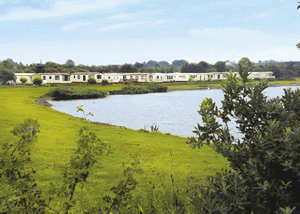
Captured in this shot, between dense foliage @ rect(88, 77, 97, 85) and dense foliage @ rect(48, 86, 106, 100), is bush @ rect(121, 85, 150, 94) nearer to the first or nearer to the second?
dense foliage @ rect(48, 86, 106, 100)

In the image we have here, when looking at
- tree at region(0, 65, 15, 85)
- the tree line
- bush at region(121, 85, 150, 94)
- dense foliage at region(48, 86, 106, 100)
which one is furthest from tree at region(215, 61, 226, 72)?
tree at region(0, 65, 15, 85)

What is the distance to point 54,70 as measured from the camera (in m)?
107

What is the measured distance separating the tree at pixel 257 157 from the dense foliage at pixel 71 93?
6900 centimetres

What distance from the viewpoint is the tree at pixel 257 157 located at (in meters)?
3.53

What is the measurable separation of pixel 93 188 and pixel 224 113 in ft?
19.3

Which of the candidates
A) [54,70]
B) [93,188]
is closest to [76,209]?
[93,188]

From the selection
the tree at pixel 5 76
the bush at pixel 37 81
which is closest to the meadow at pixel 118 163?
the bush at pixel 37 81

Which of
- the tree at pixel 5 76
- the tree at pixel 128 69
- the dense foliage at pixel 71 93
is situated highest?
the tree at pixel 128 69

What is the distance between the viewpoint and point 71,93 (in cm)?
7144

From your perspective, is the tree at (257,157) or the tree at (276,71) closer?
the tree at (257,157)

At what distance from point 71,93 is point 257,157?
232ft

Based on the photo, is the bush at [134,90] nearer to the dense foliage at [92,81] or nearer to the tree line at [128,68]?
the dense foliage at [92,81]

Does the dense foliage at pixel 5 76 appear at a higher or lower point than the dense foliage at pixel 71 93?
higher

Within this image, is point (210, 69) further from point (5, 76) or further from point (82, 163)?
point (82, 163)
